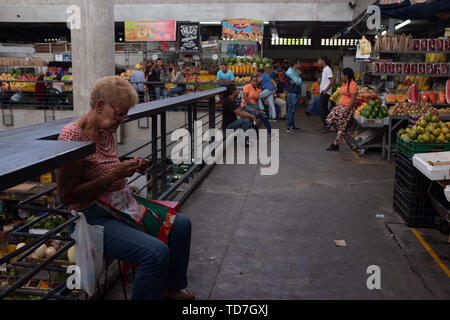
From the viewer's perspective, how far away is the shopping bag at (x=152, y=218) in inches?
108

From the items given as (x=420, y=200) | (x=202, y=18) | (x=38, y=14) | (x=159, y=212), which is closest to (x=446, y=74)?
(x=420, y=200)

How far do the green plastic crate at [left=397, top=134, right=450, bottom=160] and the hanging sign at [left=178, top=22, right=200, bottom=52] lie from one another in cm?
1248

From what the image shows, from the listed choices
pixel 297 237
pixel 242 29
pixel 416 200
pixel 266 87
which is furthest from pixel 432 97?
pixel 242 29

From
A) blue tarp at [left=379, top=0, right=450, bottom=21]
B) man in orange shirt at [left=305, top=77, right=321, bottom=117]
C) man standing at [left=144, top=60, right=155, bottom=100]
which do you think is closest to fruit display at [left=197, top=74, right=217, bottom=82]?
man standing at [left=144, top=60, right=155, bottom=100]

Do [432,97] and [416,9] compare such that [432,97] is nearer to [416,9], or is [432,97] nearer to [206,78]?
[416,9]

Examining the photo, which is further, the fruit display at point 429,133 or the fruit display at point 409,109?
the fruit display at point 409,109

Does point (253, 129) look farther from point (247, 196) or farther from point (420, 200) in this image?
point (420, 200)

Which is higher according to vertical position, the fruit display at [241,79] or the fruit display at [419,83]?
the fruit display at [241,79]

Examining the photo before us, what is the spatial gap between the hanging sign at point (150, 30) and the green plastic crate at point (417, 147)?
559 inches

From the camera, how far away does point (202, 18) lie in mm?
19688

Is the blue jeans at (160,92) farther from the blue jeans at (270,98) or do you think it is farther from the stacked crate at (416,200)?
the stacked crate at (416,200)

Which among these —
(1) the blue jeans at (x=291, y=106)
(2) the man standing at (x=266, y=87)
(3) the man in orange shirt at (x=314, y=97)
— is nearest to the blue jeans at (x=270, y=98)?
(2) the man standing at (x=266, y=87)

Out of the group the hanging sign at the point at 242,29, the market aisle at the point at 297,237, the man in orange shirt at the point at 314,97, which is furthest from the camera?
the hanging sign at the point at 242,29

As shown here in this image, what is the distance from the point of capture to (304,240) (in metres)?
4.47
